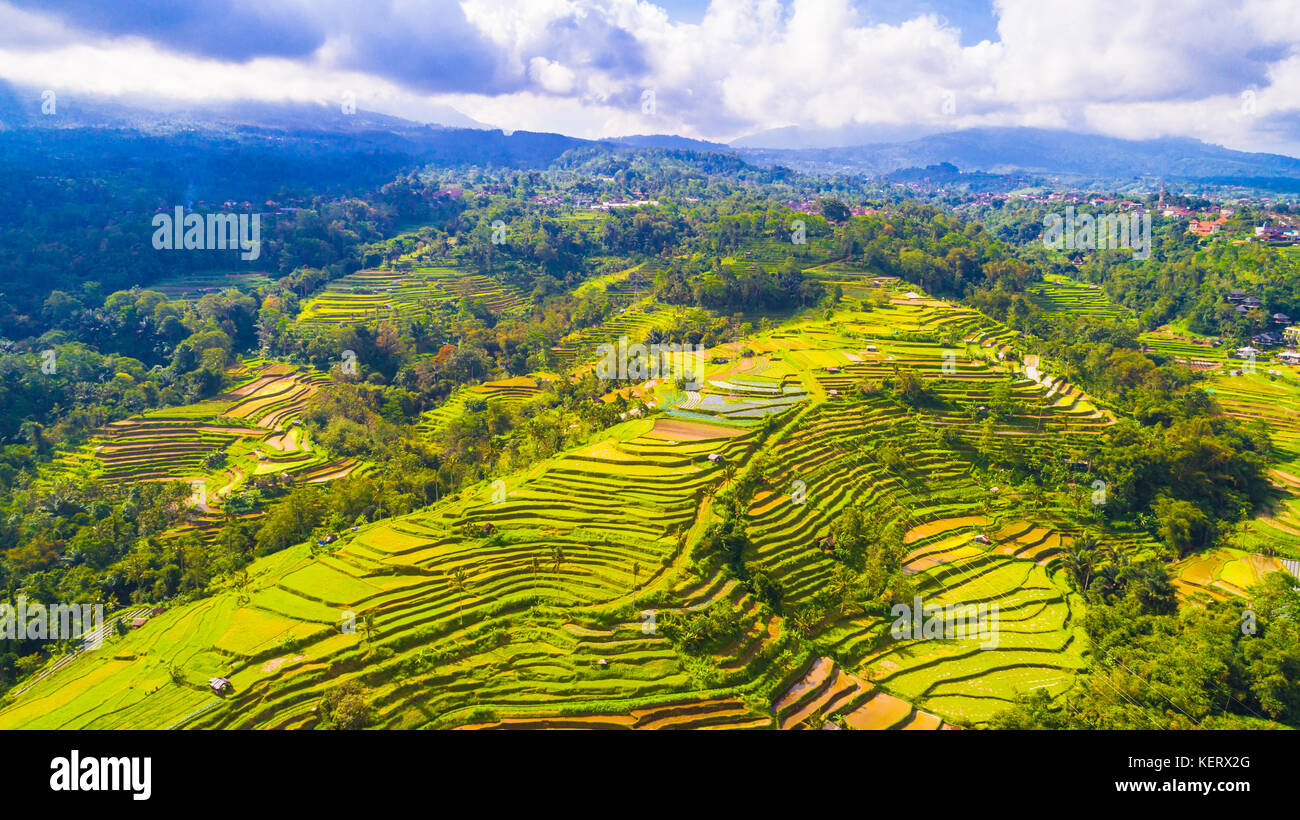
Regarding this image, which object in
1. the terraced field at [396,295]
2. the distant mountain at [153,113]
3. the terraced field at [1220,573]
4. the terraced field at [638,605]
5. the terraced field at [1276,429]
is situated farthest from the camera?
the distant mountain at [153,113]

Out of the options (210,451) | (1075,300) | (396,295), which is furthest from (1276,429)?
(396,295)

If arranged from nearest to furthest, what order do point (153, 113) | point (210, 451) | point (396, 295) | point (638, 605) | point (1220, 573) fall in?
point (638, 605) < point (1220, 573) < point (210, 451) < point (396, 295) < point (153, 113)

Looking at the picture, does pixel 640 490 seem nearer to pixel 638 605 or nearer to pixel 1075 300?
pixel 638 605

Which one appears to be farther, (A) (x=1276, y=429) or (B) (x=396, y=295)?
(B) (x=396, y=295)

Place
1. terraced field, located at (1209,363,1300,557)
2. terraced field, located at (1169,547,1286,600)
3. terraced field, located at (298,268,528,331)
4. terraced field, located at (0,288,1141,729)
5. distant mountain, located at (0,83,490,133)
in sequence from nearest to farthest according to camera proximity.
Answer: terraced field, located at (0,288,1141,729), terraced field, located at (1169,547,1286,600), terraced field, located at (1209,363,1300,557), terraced field, located at (298,268,528,331), distant mountain, located at (0,83,490,133)

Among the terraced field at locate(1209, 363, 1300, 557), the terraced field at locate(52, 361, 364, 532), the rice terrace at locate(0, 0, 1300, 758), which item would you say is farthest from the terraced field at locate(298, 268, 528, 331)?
the terraced field at locate(1209, 363, 1300, 557)

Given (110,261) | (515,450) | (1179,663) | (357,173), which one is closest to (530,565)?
(515,450)

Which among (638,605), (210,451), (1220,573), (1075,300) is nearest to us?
(638,605)

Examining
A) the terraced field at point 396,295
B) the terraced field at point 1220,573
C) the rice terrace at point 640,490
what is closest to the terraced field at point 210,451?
the rice terrace at point 640,490

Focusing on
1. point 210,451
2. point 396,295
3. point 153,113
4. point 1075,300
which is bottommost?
point 210,451

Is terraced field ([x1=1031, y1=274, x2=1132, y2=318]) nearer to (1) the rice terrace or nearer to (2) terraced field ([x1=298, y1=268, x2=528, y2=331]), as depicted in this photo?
(1) the rice terrace

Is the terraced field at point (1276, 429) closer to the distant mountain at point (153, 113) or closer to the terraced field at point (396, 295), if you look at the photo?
the terraced field at point (396, 295)

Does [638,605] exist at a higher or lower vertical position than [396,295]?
lower

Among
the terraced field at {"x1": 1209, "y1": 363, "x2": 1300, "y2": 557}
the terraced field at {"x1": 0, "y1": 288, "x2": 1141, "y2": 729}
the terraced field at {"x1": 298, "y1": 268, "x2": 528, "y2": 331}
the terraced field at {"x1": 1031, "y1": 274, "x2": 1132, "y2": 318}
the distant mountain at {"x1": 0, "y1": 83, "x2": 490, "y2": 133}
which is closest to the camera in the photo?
the terraced field at {"x1": 0, "y1": 288, "x2": 1141, "y2": 729}
